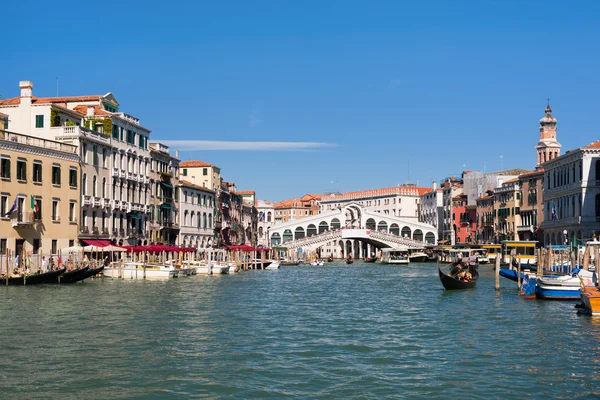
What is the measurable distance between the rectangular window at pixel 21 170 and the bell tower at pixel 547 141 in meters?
50.7

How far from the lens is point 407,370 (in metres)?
13.6

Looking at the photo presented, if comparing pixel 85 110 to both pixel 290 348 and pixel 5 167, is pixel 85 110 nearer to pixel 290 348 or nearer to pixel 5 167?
pixel 5 167

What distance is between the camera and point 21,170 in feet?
112

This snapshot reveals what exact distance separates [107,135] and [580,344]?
1203 inches

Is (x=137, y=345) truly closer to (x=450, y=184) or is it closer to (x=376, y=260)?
(x=376, y=260)

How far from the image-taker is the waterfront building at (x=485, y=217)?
257ft

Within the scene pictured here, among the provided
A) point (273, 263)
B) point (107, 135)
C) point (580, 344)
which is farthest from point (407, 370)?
point (273, 263)

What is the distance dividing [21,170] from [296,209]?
8955 cm

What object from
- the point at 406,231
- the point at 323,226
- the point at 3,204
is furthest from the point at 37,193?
the point at 406,231

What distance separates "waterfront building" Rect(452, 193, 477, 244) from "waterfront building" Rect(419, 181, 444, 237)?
13.5ft

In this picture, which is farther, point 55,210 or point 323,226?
point 323,226

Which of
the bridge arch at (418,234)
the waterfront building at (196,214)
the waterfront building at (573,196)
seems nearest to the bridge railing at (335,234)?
the bridge arch at (418,234)

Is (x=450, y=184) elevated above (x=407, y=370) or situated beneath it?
elevated above

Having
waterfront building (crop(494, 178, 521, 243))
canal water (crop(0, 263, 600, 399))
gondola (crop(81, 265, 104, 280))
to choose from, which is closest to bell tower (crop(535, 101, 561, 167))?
waterfront building (crop(494, 178, 521, 243))
